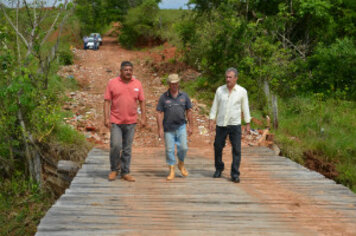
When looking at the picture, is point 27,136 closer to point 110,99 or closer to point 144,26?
point 110,99

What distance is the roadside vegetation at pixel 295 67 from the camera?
8.98 metres

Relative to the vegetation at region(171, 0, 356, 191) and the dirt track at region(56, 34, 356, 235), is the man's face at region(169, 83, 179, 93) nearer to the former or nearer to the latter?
the dirt track at region(56, 34, 356, 235)

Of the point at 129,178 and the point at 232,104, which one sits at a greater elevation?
the point at 232,104

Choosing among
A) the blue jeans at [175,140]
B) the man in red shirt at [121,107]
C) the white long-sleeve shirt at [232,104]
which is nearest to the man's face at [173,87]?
the man in red shirt at [121,107]

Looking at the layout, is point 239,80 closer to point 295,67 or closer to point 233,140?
point 295,67

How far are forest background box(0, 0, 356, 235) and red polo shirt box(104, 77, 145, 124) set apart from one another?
7.31 feet

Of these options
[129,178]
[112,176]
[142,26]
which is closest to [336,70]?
[129,178]

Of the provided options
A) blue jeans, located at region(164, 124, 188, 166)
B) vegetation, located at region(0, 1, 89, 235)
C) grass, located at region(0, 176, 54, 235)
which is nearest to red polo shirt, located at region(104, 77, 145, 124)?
blue jeans, located at region(164, 124, 188, 166)

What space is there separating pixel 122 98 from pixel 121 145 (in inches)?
28.0

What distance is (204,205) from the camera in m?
4.48

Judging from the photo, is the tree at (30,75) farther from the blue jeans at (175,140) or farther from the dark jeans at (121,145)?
the blue jeans at (175,140)

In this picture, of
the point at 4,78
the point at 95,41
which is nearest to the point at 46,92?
the point at 4,78

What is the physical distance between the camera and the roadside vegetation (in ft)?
29.5

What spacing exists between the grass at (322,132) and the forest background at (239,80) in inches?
1.0
